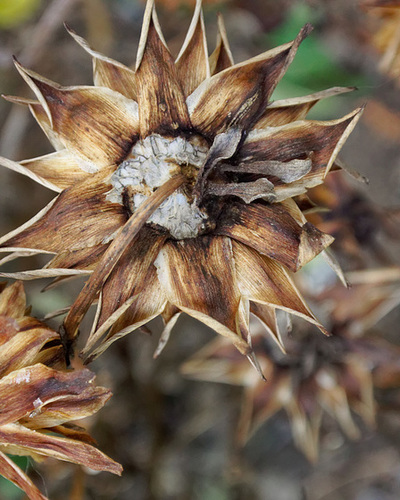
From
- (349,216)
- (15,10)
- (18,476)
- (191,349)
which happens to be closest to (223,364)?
(349,216)

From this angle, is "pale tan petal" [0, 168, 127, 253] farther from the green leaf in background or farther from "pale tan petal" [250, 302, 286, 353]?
the green leaf in background

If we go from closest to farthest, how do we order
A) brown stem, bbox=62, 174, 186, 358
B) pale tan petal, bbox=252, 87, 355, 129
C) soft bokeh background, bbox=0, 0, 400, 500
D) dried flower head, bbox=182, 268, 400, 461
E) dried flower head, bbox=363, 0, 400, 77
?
brown stem, bbox=62, 174, 186, 358 → pale tan petal, bbox=252, 87, 355, 129 → dried flower head, bbox=363, 0, 400, 77 → dried flower head, bbox=182, 268, 400, 461 → soft bokeh background, bbox=0, 0, 400, 500

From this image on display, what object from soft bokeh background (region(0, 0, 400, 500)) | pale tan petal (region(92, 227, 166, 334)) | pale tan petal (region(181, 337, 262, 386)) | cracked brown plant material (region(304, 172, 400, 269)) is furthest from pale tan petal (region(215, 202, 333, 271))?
soft bokeh background (region(0, 0, 400, 500))

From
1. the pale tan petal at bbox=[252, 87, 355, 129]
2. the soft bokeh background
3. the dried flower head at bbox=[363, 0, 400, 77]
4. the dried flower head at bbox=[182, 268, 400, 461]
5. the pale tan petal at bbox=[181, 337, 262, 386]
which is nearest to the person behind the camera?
the pale tan petal at bbox=[252, 87, 355, 129]

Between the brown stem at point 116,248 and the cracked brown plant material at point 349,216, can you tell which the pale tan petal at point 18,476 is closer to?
the brown stem at point 116,248

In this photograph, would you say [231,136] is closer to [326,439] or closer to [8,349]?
[8,349]

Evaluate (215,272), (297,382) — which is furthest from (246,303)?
(297,382)
